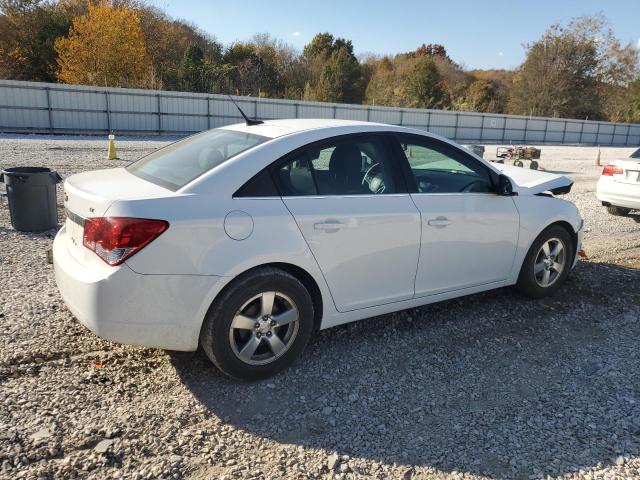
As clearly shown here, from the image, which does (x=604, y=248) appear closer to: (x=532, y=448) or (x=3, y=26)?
(x=532, y=448)

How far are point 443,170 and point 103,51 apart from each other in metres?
32.4

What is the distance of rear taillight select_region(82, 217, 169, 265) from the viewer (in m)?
2.91

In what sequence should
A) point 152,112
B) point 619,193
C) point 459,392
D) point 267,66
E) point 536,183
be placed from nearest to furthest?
point 459,392
point 536,183
point 619,193
point 152,112
point 267,66

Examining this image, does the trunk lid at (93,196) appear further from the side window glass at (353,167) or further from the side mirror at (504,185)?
the side mirror at (504,185)

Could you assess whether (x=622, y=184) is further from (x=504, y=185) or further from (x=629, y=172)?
(x=504, y=185)

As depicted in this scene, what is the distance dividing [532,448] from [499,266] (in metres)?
1.96

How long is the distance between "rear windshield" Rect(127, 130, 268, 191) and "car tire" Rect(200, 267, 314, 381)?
787mm

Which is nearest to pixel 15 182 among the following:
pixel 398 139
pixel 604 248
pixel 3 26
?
pixel 398 139

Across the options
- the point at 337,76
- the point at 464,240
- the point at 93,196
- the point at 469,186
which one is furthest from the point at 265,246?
the point at 337,76

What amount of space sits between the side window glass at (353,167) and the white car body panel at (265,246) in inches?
3.3

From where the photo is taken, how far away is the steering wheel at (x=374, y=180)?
383 cm

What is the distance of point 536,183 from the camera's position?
496 cm

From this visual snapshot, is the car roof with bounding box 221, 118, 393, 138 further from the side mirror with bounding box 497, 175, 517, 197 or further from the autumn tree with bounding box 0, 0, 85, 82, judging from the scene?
the autumn tree with bounding box 0, 0, 85, 82

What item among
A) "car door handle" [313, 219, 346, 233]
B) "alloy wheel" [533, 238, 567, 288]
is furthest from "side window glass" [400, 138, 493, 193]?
"alloy wheel" [533, 238, 567, 288]
